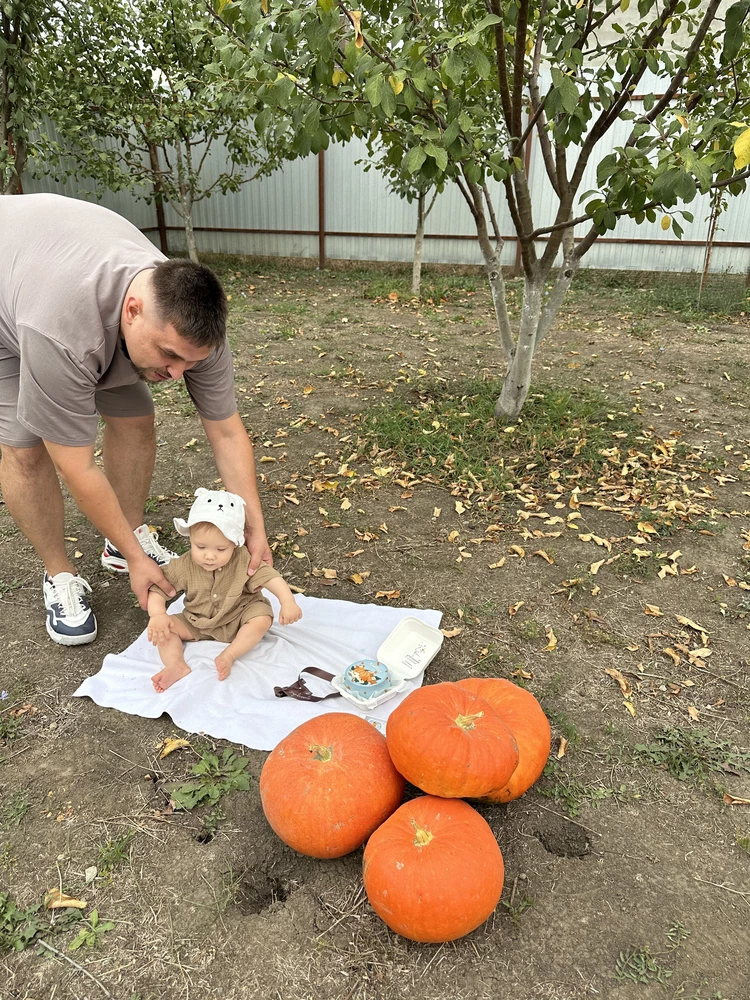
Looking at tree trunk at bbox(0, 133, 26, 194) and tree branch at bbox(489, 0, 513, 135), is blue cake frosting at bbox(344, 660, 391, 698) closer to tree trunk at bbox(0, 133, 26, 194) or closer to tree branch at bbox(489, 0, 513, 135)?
tree branch at bbox(489, 0, 513, 135)

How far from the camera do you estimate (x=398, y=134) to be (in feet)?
12.4

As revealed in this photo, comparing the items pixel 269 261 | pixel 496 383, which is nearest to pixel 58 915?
pixel 496 383

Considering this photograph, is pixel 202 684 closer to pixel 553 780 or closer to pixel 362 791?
pixel 362 791

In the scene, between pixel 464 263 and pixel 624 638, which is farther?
pixel 464 263

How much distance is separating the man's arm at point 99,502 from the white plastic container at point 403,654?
2.58ft

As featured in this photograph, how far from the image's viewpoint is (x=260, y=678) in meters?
2.62

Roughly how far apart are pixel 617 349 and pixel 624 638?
4899 mm

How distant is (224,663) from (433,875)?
1230 millimetres

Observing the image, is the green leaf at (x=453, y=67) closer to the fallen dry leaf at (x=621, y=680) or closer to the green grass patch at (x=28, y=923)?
the fallen dry leaf at (x=621, y=680)

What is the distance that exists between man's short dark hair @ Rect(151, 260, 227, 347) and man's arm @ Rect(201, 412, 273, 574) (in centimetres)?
70

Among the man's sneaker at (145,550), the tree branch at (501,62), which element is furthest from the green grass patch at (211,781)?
the tree branch at (501,62)

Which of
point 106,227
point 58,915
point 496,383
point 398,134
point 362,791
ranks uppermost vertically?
point 398,134

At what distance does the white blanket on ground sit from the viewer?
2385 millimetres

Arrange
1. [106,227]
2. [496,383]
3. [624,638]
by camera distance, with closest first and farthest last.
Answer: [106,227] → [624,638] → [496,383]
